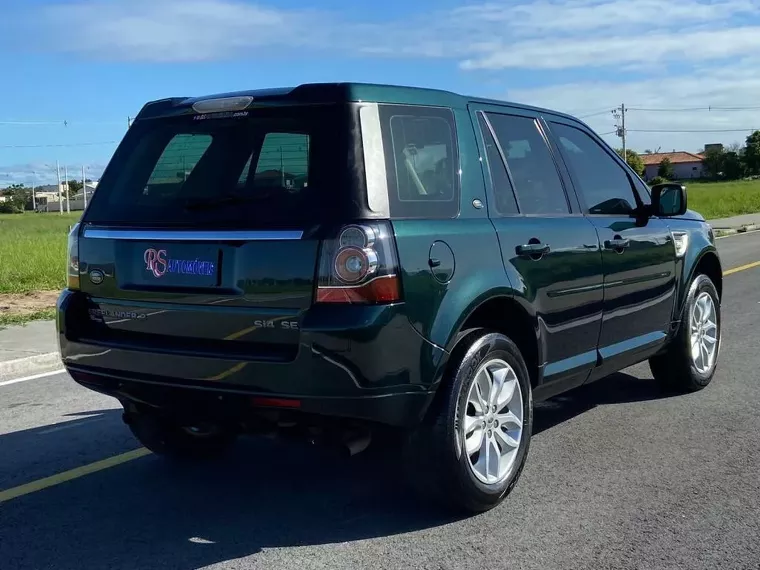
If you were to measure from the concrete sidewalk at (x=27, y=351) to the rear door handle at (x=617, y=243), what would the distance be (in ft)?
17.5

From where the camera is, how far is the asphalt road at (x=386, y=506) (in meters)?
3.58

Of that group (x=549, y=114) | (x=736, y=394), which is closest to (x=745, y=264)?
(x=736, y=394)

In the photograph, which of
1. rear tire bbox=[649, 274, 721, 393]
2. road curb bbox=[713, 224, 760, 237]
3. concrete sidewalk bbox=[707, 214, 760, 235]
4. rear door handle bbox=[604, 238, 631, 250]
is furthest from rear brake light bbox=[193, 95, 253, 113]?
concrete sidewalk bbox=[707, 214, 760, 235]

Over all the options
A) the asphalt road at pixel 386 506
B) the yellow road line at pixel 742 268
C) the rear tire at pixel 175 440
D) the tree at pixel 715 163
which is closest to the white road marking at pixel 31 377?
the asphalt road at pixel 386 506

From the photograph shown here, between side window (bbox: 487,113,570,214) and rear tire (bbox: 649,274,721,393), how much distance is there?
180 centimetres

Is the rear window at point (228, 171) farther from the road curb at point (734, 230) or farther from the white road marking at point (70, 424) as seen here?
the road curb at point (734, 230)

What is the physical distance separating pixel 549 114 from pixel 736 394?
261 cm

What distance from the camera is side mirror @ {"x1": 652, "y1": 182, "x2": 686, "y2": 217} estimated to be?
5.59 m

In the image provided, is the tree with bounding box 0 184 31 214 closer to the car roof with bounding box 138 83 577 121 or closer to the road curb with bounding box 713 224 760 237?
the road curb with bounding box 713 224 760 237

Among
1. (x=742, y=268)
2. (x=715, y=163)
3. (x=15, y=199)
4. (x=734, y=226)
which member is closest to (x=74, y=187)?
(x=15, y=199)

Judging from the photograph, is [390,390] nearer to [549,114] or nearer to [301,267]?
[301,267]

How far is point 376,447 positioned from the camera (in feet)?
12.7

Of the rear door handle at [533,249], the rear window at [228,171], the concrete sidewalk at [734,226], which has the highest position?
the rear window at [228,171]

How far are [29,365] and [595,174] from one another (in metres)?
5.49
